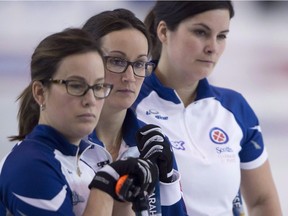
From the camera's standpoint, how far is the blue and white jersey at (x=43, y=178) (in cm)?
130

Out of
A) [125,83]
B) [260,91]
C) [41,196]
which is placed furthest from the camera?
[260,91]

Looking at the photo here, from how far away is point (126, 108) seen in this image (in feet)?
5.15

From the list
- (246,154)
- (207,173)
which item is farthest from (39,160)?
(246,154)

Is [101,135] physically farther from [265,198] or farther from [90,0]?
[90,0]

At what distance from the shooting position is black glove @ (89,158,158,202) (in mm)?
1350

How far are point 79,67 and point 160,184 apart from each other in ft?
1.12

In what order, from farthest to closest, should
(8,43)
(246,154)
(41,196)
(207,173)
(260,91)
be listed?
(260,91)
(8,43)
(246,154)
(207,173)
(41,196)

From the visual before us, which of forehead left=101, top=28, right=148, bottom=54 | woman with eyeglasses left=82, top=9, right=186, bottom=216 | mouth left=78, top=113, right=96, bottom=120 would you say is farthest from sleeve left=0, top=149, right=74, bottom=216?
forehead left=101, top=28, right=148, bottom=54

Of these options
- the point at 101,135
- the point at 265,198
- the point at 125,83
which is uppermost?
the point at 125,83

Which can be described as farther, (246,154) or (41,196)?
(246,154)

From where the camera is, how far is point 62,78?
137cm

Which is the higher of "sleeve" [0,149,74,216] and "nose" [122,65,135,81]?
"nose" [122,65,135,81]

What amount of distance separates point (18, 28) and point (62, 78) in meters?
0.89

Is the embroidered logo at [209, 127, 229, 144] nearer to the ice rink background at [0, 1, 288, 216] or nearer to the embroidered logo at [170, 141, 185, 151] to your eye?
the embroidered logo at [170, 141, 185, 151]
